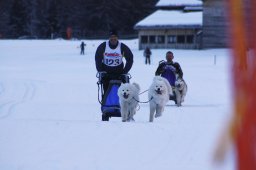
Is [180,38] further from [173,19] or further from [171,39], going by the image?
[173,19]

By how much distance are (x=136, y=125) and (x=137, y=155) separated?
1.73 meters

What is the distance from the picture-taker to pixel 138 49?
168ft

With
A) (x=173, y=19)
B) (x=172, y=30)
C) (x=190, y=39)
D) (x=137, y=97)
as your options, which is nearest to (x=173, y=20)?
(x=173, y=19)

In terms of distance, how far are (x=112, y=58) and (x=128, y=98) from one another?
30.0 inches

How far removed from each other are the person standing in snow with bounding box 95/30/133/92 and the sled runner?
2 centimetres

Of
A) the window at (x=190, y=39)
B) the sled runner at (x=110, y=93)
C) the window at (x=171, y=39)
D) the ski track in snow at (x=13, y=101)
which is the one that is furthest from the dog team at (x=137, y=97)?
the window at (x=171, y=39)

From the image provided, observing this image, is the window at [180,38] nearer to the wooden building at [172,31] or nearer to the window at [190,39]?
the wooden building at [172,31]

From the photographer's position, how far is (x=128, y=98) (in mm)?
8297

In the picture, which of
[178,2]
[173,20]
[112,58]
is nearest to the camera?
[112,58]

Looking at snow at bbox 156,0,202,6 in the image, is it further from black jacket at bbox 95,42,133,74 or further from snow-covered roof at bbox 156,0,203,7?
black jacket at bbox 95,42,133,74

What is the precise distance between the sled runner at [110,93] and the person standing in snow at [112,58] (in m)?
0.02

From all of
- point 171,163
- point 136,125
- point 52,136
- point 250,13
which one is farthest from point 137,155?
point 250,13

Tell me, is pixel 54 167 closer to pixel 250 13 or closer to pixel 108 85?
pixel 250 13

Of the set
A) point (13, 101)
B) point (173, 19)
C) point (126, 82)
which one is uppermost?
point (173, 19)
